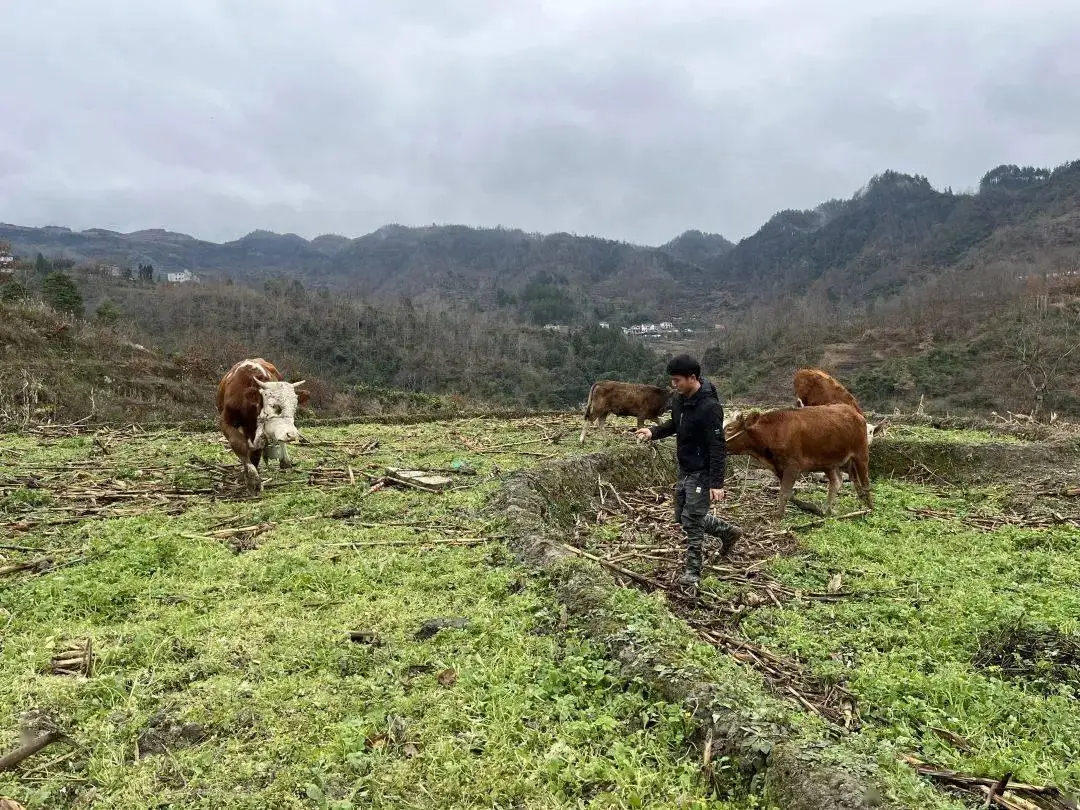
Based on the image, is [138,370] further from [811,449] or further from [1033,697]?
[1033,697]

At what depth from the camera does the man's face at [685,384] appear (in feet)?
19.4

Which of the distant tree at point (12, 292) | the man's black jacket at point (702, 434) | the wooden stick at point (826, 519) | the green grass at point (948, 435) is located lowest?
the wooden stick at point (826, 519)

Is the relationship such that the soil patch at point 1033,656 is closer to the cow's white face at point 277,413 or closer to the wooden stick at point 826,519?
the wooden stick at point 826,519

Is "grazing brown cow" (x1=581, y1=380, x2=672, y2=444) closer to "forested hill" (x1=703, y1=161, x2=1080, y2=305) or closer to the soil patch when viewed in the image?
the soil patch

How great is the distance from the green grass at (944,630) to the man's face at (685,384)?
2010 millimetres

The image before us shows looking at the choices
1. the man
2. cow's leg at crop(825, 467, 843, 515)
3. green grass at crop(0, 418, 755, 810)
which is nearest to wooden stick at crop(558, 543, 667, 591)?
the man

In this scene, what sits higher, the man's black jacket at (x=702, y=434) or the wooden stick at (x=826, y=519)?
the man's black jacket at (x=702, y=434)

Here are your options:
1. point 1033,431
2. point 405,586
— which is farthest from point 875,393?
point 405,586

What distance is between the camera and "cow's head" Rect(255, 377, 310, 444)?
9398mm

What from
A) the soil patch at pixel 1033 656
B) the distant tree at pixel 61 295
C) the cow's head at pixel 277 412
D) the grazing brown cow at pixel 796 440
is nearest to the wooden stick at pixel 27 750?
the soil patch at pixel 1033 656

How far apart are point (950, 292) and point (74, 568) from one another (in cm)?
9704

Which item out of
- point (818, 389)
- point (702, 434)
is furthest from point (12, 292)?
point (702, 434)

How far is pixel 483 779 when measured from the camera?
3.11m

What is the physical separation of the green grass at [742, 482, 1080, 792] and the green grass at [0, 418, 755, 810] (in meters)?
1.61
